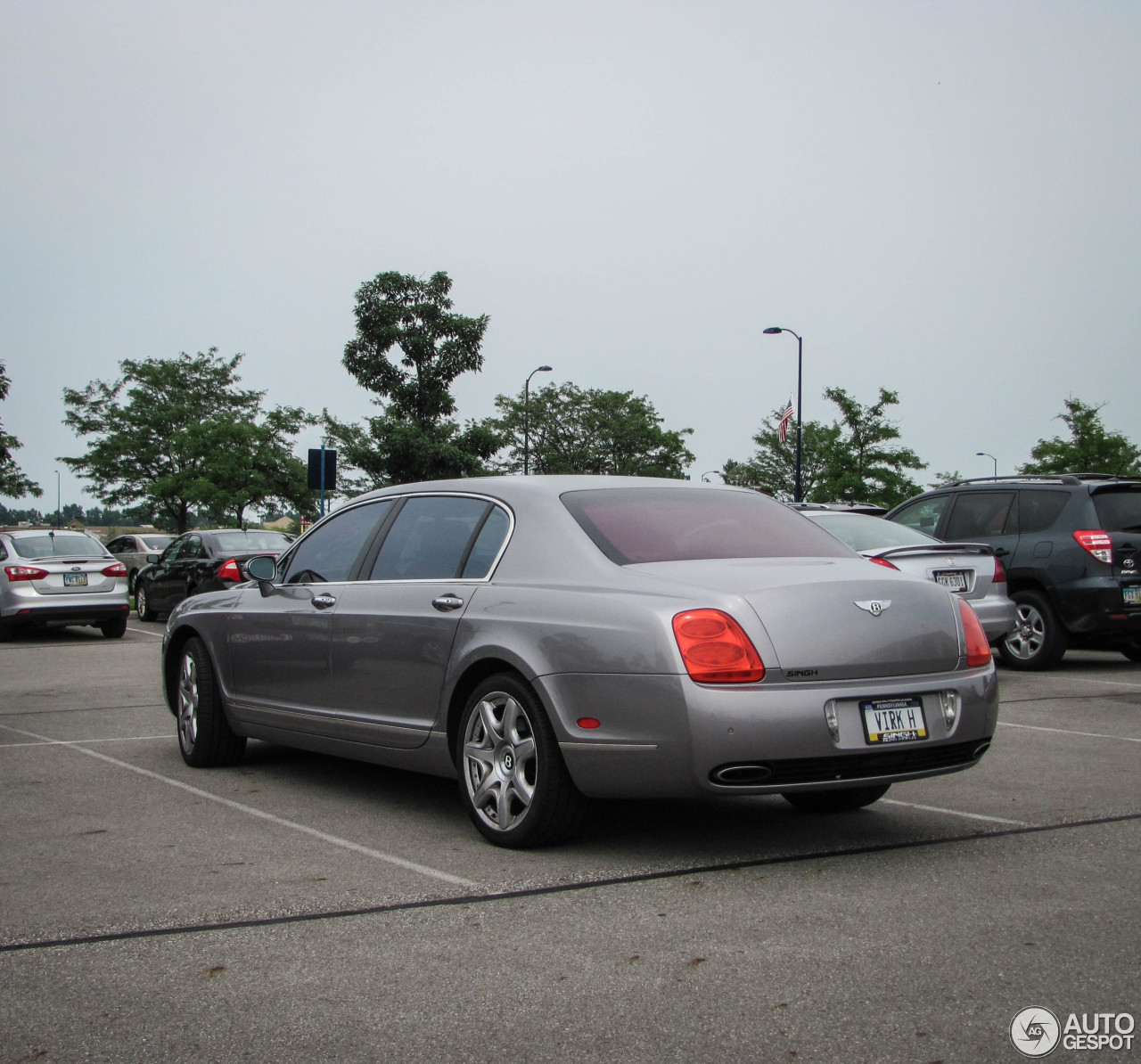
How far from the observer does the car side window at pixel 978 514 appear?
13.3m

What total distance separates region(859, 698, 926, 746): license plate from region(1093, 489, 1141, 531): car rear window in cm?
832

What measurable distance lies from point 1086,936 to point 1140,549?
362 inches

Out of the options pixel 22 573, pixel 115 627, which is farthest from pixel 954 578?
pixel 22 573

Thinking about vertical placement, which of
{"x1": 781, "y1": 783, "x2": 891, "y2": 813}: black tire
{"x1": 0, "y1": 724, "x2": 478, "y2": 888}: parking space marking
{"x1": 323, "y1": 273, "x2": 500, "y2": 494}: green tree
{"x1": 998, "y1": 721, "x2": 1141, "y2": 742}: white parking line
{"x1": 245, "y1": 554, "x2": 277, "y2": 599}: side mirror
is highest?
{"x1": 323, "y1": 273, "x2": 500, "y2": 494}: green tree

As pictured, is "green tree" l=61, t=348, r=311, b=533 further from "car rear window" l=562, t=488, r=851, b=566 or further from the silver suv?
"car rear window" l=562, t=488, r=851, b=566

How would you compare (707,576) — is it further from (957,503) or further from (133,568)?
(133,568)

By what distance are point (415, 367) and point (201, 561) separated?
2499 cm

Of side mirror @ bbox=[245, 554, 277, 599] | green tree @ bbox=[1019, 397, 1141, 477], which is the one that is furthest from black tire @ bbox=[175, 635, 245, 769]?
green tree @ bbox=[1019, 397, 1141, 477]

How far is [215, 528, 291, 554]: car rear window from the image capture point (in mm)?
20133

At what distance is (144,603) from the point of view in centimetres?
2308

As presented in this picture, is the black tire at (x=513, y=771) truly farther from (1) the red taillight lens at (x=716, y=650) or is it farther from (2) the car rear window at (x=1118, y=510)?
(2) the car rear window at (x=1118, y=510)

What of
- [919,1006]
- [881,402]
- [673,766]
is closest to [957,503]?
[673,766]

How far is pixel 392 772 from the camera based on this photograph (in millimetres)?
7246

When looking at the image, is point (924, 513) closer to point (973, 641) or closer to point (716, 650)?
point (973, 641)
